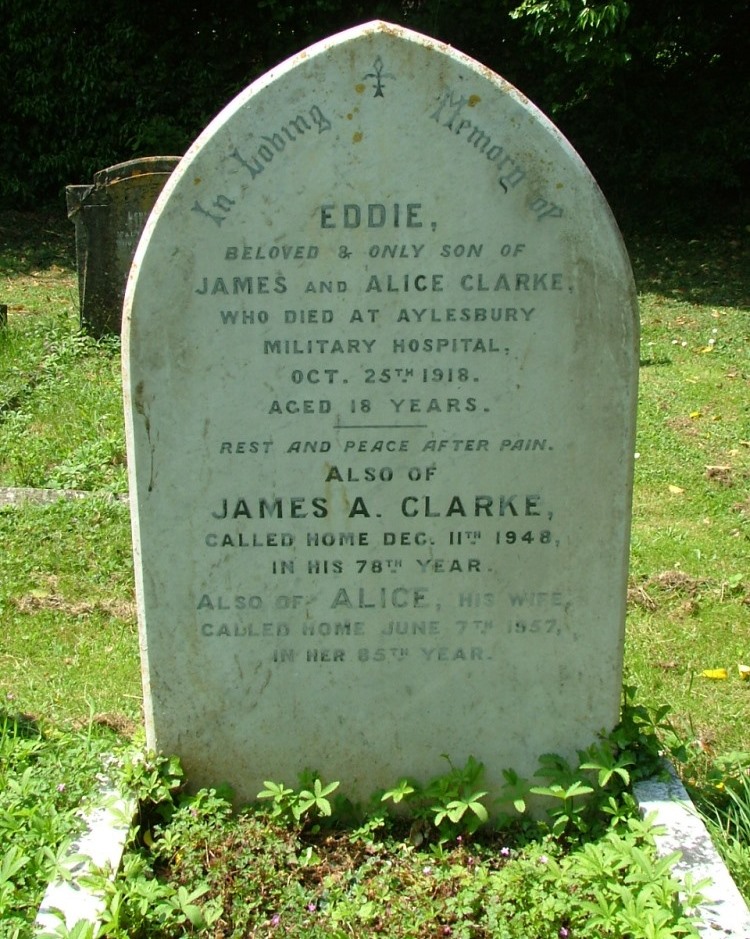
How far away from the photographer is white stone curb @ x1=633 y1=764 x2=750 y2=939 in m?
2.35

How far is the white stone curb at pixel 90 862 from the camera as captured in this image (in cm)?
237

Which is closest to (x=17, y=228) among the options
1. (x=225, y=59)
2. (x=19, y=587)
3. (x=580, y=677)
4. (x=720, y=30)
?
(x=225, y=59)

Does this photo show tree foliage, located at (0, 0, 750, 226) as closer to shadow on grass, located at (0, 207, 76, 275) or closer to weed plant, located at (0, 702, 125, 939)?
shadow on grass, located at (0, 207, 76, 275)

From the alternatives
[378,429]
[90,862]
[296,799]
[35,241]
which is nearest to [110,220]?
[35,241]

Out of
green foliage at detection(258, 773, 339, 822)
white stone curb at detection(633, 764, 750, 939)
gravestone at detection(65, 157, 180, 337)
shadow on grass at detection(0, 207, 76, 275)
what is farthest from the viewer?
shadow on grass at detection(0, 207, 76, 275)

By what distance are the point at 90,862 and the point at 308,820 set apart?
0.63m

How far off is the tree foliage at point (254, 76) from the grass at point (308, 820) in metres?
5.48

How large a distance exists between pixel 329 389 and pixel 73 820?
128 cm

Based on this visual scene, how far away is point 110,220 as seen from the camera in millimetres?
8172

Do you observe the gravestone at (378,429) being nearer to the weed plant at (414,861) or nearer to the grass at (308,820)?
the weed plant at (414,861)

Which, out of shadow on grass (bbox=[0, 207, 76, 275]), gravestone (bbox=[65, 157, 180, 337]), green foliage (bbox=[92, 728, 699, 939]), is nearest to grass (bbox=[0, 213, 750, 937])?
green foliage (bbox=[92, 728, 699, 939])

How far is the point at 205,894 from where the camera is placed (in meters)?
2.58

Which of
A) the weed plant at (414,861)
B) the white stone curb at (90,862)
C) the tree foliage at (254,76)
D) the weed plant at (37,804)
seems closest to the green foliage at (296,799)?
the weed plant at (414,861)

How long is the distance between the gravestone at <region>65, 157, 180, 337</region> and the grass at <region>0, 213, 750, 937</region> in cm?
47
